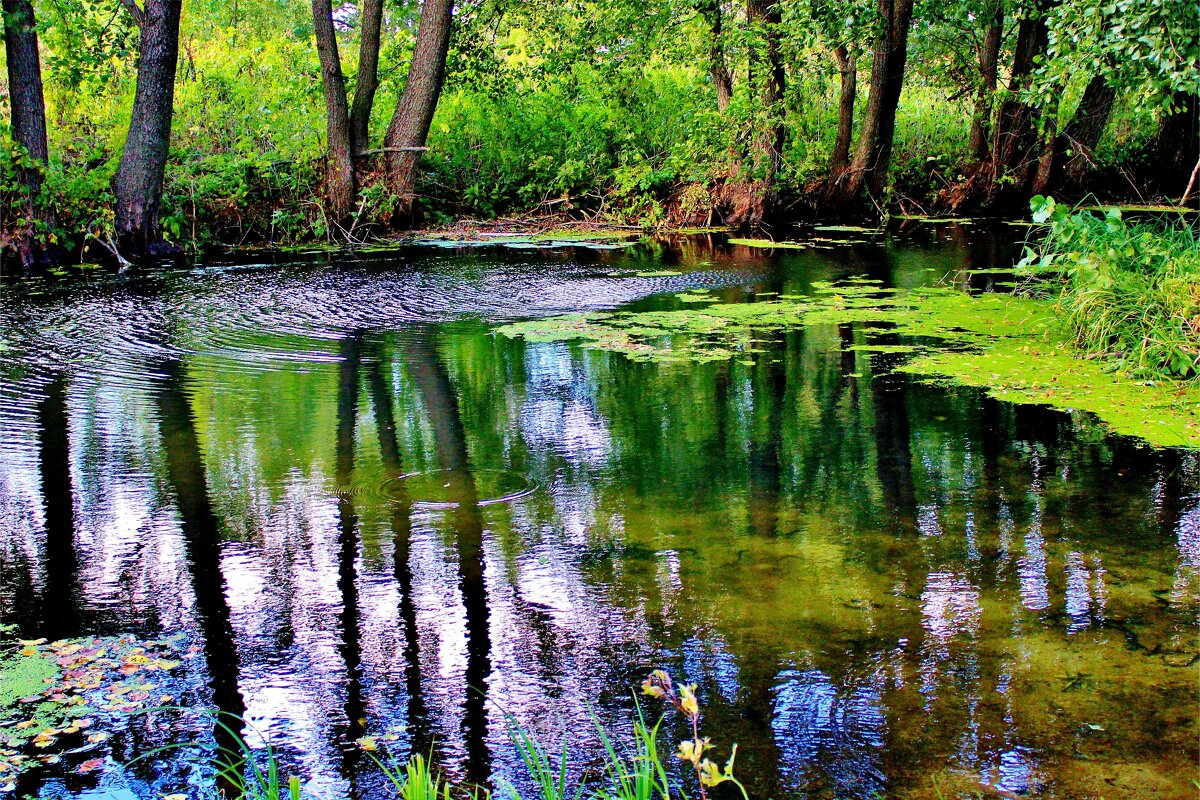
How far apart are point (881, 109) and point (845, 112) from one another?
0.65 m

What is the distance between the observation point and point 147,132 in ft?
43.9

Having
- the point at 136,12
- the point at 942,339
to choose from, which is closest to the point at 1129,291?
the point at 942,339

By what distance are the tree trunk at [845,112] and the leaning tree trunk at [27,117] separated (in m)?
10.3

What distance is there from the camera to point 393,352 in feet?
26.4

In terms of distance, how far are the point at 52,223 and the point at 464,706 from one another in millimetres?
11754

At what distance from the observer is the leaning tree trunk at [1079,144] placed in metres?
16.8

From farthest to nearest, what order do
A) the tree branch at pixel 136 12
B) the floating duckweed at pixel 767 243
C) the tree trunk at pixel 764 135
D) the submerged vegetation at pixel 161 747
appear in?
1. the tree trunk at pixel 764 135
2. the floating duckweed at pixel 767 243
3. the tree branch at pixel 136 12
4. the submerged vegetation at pixel 161 747

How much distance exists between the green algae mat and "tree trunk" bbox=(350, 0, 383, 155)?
24.8 ft

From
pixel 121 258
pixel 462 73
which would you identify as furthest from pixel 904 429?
pixel 462 73

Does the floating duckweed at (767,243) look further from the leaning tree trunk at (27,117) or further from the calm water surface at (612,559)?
the leaning tree trunk at (27,117)

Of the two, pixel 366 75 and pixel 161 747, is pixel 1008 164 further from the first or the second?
pixel 161 747

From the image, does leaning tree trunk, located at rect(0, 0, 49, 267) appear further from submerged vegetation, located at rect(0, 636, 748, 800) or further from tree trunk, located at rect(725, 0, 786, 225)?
submerged vegetation, located at rect(0, 636, 748, 800)

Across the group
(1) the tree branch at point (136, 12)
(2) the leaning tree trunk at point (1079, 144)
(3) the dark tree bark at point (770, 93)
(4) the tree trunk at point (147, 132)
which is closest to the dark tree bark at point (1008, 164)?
(2) the leaning tree trunk at point (1079, 144)

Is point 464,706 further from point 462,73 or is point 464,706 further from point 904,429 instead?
point 462,73
